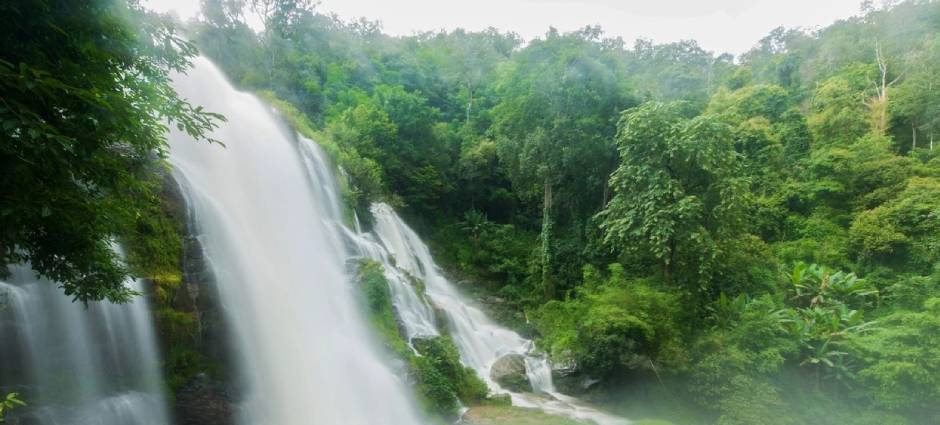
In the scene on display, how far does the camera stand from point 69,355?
22.5ft

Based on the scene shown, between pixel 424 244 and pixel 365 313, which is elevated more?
pixel 424 244

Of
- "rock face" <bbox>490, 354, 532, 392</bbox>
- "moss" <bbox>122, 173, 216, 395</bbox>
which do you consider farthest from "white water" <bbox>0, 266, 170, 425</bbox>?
"rock face" <bbox>490, 354, 532, 392</bbox>

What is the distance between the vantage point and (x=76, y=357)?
22.6ft

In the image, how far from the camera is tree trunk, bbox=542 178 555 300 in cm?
1906

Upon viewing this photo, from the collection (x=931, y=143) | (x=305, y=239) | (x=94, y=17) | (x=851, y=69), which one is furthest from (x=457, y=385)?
(x=851, y=69)

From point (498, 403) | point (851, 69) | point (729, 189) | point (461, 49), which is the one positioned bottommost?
point (498, 403)

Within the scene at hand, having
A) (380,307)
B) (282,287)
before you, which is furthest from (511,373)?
(282,287)

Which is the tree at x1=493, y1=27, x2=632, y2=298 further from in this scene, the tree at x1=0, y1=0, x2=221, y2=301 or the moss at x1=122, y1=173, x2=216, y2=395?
the tree at x1=0, y1=0, x2=221, y2=301

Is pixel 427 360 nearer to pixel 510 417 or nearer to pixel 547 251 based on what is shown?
pixel 510 417

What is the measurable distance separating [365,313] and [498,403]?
382 cm

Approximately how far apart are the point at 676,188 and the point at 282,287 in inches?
395

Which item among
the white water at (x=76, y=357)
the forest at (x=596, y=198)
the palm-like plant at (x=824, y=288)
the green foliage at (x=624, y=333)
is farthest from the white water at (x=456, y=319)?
the palm-like plant at (x=824, y=288)

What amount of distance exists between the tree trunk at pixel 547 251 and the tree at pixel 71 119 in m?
15.7

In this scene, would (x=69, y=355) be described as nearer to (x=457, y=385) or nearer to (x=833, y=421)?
(x=457, y=385)
